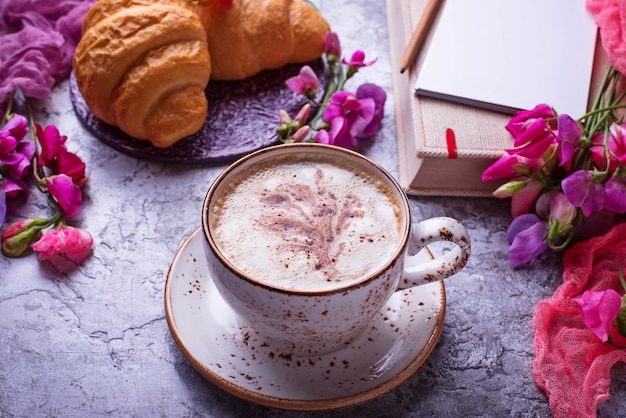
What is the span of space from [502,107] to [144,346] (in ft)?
2.22

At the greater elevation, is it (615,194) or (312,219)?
(312,219)

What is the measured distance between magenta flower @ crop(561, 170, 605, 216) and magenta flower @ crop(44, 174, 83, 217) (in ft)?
2.39

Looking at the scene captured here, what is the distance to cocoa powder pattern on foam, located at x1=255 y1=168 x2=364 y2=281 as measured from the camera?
0.79 metres

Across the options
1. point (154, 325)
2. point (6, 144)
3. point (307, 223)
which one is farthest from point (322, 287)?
point (6, 144)

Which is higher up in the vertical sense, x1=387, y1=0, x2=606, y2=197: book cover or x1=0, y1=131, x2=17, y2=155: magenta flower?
x1=0, y1=131, x2=17, y2=155: magenta flower

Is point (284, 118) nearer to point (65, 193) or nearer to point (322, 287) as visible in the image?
point (65, 193)

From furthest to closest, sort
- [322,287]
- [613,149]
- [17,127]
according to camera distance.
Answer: [17,127], [613,149], [322,287]

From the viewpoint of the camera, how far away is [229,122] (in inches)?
47.9

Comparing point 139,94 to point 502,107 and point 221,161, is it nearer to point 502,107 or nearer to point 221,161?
point 221,161

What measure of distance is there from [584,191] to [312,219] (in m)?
0.42

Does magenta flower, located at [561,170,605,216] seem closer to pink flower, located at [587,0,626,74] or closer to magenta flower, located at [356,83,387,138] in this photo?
pink flower, located at [587,0,626,74]

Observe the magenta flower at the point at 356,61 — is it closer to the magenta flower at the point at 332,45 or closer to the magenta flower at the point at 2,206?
the magenta flower at the point at 332,45

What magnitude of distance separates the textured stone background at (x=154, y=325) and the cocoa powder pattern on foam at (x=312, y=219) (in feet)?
0.70

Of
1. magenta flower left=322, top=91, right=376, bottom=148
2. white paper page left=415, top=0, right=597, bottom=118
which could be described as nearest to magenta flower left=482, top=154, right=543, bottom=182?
white paper page left=415, top=0, right=597, bottom=118
